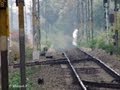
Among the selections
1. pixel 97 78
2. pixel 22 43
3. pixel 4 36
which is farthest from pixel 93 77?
pixel 4 36

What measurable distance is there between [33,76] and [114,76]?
3.43 metres

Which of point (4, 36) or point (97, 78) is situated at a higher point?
point (4, 36)

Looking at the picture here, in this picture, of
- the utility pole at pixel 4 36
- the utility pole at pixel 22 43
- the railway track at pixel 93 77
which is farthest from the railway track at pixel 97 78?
the utility pole at pixel 4 36

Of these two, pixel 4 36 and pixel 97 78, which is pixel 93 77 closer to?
pixel 97 78

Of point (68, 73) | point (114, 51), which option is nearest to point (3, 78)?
point (68, 73)

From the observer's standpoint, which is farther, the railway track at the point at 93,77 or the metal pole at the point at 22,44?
the railway track at the point at 93,77

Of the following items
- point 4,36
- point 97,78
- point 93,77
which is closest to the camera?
point 4,36

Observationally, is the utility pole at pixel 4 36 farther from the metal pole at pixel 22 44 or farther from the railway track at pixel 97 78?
the railway track at pixel 97 78

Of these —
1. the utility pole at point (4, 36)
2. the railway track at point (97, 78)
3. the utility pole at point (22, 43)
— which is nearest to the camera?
the utility pole at point (4, 36)

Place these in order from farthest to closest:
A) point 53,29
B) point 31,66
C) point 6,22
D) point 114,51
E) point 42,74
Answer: point 53,29
point 114,51
point 31,66
point 42,74
point 6,22

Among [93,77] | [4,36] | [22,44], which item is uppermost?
[4,36]

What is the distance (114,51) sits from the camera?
1329 inches

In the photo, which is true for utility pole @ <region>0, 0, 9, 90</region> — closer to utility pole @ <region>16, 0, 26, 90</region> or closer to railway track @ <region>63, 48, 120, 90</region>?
utility pole @ <region>16, 0, 26, 90</region>

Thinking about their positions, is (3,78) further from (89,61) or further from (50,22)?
(50,22)
